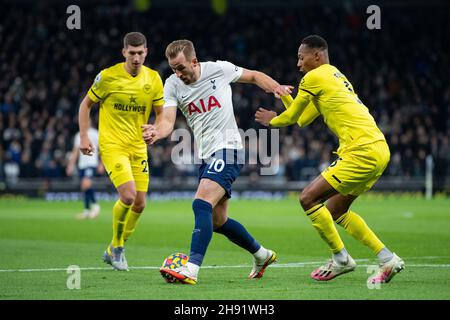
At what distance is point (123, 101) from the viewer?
10.6 metres

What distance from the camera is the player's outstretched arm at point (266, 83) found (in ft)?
29.8

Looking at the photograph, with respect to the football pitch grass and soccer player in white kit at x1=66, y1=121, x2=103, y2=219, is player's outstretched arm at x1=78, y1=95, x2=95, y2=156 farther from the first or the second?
soccer player in white kit at x1=66, y1=121, x2=103, y2=219

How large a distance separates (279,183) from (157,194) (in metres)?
4.28

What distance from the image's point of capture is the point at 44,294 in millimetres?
7688

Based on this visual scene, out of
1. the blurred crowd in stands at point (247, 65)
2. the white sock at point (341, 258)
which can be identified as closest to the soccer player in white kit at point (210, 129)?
the white sock at point (341, 258)

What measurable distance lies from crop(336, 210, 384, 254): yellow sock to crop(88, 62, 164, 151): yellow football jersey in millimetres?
3029

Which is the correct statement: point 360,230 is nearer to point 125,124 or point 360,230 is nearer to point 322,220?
point 322,220

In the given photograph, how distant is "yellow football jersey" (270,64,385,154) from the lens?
345 inches

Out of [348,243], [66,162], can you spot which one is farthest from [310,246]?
[66,162]

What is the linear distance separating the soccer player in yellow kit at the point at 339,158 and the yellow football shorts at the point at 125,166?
217 centimetres

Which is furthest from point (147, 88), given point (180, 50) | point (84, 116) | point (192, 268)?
point (192, 268)

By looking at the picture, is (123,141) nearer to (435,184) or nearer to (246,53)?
(435,184)

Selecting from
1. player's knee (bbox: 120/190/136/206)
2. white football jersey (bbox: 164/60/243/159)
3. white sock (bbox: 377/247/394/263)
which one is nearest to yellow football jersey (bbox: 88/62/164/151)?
player's knee (bbox: 120/190/136/206)

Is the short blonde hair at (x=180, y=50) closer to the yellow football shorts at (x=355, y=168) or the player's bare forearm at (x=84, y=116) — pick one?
the yellow football shorts at (x=355, y=168)
